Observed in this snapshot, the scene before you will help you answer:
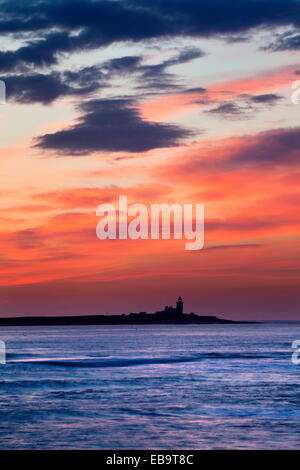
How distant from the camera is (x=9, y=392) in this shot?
48094mm

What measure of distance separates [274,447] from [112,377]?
108ft

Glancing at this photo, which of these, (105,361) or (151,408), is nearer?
(151,408)

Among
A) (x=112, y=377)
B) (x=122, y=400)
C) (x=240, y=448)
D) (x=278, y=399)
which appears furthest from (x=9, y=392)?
(x=240, y=448)

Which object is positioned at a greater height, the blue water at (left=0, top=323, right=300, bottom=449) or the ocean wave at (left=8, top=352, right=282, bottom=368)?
the blue water at (left=0, top=323, right=300, bottom=449)

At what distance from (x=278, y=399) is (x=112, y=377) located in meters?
20.8

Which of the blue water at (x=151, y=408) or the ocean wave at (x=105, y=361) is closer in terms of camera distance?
the blue water at (x=151, y=408)

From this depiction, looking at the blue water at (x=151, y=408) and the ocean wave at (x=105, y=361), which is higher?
the blue water at (x=151, y=408)

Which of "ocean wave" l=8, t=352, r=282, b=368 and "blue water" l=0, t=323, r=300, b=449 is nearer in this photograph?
"blue water" l=0, t=323, r=300, b=449
